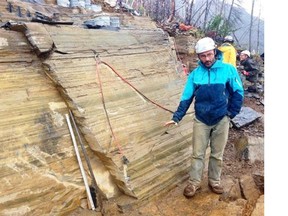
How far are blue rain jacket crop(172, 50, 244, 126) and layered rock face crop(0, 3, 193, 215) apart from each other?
2.68ft

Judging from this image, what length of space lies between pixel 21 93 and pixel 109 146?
1201 mm

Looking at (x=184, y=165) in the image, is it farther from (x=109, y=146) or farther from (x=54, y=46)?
(x=54, y=46)

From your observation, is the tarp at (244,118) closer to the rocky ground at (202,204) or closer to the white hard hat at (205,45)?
the rocky ground at (202,204)

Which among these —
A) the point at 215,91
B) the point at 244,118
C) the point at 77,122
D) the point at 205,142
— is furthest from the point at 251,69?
the point at 77,122

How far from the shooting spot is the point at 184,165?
4688mm

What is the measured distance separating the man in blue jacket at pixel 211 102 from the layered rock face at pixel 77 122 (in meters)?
0.58

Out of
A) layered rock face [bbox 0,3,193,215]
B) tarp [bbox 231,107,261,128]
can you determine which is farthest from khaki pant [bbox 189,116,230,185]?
tarp [bbox 231,107,261,128]

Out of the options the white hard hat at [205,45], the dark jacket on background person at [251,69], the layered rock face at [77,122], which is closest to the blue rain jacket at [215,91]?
the white hard hat at [205,45]

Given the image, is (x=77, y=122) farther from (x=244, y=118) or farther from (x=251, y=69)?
(x=251, y=69)

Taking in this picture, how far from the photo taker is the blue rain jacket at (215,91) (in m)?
3.77

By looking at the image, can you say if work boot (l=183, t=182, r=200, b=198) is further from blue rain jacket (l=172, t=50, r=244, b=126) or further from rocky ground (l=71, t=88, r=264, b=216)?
blue rain jacket (l=172, t=50, r=244, b=126)

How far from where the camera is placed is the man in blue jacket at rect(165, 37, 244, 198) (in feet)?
12.4

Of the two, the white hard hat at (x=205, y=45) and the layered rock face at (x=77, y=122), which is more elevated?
the white hard hat at (x=205, y=45)
